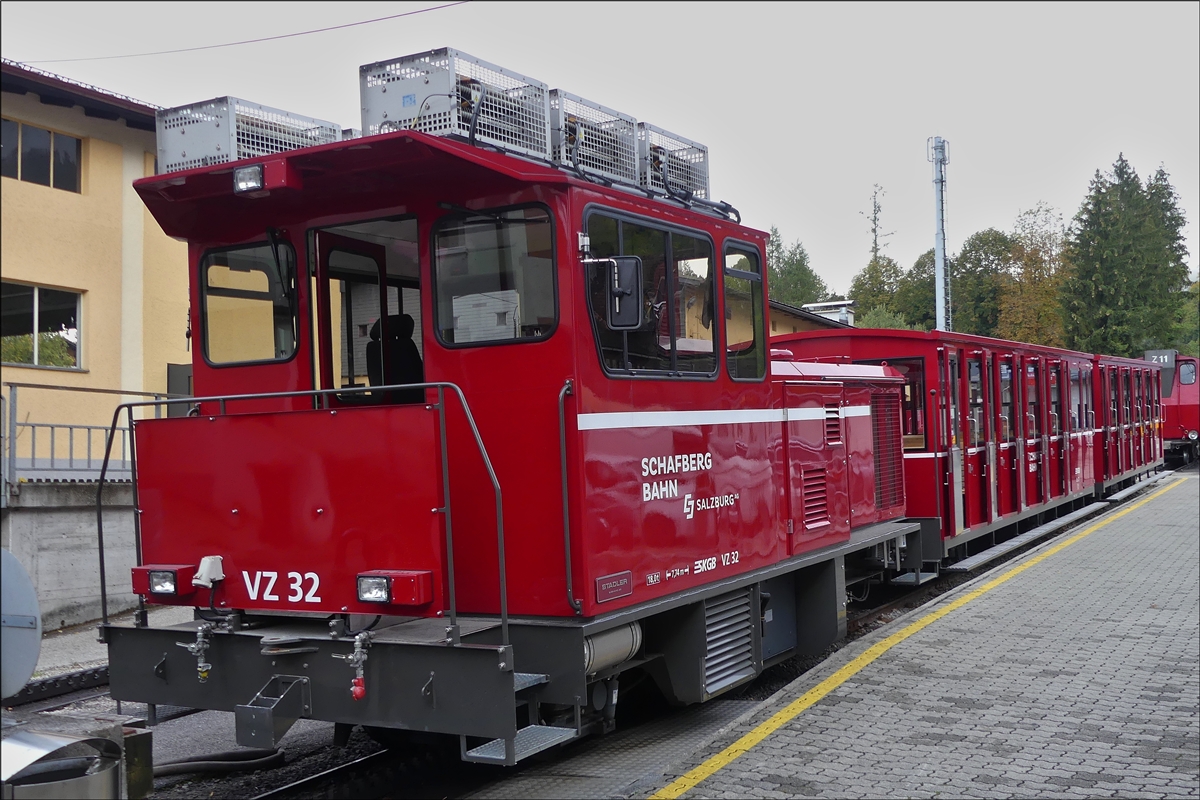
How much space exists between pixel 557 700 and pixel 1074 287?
54655mm

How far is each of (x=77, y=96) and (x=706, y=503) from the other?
12349 mm

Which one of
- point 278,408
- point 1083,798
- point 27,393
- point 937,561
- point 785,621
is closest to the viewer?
point 1083,798

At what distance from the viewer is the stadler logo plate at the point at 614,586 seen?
5.20 meters

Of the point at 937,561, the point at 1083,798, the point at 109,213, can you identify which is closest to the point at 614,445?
the point at 1083,798

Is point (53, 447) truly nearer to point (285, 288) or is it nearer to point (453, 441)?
point (285, 288)

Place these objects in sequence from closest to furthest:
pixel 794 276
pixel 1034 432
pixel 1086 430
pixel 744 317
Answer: pixel 744 317 < pixel 1034 432 < pixel 1086 430 < pixel 794 276

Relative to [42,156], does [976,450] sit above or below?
below

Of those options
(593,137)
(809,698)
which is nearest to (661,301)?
(593,137)

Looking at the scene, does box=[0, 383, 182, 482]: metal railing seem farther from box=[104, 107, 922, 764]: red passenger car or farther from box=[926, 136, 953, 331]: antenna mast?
box=[926, 136, 953, 331]: antenna mast

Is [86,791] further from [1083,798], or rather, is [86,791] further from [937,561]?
[937,561]

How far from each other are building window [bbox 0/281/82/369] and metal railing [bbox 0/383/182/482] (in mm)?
723

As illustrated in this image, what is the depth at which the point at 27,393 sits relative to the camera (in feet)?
45.6

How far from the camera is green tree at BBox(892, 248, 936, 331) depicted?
179 feet

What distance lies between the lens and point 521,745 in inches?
188
